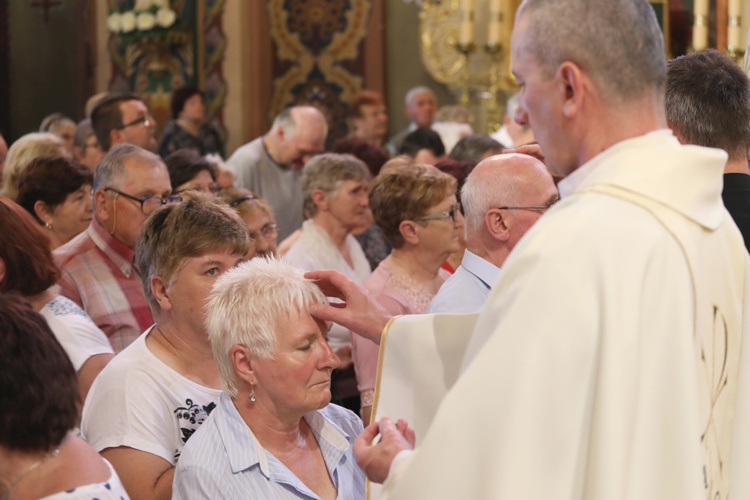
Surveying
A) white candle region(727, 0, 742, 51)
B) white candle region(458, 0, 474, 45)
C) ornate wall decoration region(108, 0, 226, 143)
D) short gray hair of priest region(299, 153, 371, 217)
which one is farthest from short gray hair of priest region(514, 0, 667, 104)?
ornate wall decoration region(108, 0, 226, 143)

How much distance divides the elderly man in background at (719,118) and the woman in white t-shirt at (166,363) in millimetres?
Result: 1266

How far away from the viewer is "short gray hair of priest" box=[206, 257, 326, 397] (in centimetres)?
275

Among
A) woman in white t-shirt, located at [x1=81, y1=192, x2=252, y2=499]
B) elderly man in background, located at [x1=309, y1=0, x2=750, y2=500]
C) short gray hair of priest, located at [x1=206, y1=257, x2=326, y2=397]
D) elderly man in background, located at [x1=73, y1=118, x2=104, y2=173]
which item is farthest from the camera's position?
elderly man in background, located at [x1=73, y1=118, x2=104, y2=173]

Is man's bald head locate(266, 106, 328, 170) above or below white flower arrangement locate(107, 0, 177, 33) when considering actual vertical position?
below

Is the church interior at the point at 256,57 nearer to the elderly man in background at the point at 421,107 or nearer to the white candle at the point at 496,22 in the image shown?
the white candle at the point at 496,22

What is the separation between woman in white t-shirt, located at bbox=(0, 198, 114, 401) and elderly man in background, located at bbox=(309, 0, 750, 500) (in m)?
1.79

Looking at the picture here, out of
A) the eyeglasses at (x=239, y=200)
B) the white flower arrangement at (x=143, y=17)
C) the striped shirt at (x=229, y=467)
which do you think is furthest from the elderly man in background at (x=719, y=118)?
the white flower arrangement at (x=143, y=17)

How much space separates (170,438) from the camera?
2.99 metres

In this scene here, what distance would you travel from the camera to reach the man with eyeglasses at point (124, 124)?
6.39m

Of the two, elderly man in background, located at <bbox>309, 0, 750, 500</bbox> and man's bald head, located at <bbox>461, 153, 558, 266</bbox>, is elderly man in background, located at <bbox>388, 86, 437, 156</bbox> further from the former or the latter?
elderly man in background, located at <bbox>309, 0, 750, 500</bbox>

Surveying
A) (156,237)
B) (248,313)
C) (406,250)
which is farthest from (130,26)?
(248,313)

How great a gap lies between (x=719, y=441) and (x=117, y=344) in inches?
99.5

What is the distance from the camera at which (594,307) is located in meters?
1.74

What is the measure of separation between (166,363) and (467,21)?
709cm
